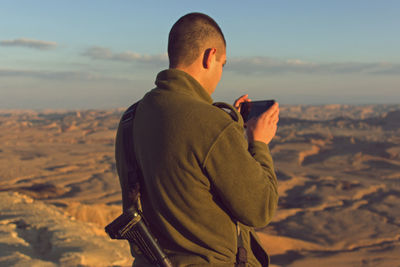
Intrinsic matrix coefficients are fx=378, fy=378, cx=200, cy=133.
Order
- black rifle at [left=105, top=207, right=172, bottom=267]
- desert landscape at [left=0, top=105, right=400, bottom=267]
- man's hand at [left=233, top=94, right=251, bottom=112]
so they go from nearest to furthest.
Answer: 1. black rifle at [left=105, top=207, right=172, bottom=267]
2. man's hand at [left=233, top=94, right=251, bottom=112]
3. desert landscape at [left=0, top=105, right=400, bottom=267]

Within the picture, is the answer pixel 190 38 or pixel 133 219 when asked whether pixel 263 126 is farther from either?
pixel 133 219

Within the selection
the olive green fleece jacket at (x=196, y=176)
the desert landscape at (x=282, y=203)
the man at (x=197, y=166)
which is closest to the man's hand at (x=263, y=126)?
the man at (x=197, y=166)

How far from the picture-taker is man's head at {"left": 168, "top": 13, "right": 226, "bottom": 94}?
1522 millimetres

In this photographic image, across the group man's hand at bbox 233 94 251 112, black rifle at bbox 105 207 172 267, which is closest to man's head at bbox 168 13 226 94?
man's hand at bbox 233 94 251 112

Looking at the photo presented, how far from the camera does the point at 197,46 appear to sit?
1.52 metres

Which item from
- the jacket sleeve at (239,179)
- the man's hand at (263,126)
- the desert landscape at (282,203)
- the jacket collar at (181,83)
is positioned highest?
the jacket collar at (181,83)

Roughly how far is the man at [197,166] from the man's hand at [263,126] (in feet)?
0.04

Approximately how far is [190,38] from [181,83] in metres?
0.19

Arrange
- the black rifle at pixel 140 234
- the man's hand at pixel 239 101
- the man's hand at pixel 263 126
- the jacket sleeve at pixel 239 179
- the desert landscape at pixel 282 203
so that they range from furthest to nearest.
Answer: the desert landscape at pixel 282 203 → the man's hand at pixel 239 101 → the man's hand at pixel 263 126 → the black rifle at pixel 140 234 → the jacket sleeve at pixel 239 179

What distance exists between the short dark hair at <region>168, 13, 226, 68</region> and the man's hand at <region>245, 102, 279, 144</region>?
0.33 metres

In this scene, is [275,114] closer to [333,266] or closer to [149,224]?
[149,224]

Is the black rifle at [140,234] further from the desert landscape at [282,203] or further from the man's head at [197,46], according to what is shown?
the desert landscape at [282,203]

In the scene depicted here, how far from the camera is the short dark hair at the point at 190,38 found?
59.8 inches

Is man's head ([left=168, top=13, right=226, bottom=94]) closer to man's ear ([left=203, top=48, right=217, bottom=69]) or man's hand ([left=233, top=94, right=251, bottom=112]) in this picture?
man's ear ([left=203, top=48, right=217, bottom=69])
